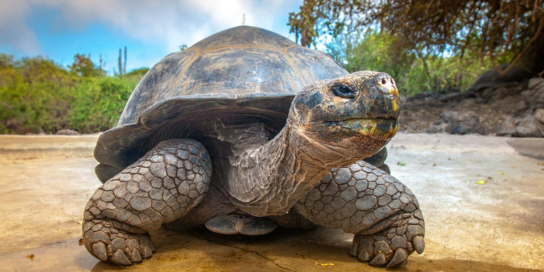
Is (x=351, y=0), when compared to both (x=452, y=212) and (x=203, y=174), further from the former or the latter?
(x=203, y=174)

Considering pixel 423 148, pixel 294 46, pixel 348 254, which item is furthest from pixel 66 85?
pixel 348 254

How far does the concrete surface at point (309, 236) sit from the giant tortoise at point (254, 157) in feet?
0.39

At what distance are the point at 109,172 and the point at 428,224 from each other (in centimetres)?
213

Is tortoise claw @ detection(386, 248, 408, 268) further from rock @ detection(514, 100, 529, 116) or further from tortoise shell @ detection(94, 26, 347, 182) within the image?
rock @ detection(514, 100, 529, 116)

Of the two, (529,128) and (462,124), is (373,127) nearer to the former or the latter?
(529,128)

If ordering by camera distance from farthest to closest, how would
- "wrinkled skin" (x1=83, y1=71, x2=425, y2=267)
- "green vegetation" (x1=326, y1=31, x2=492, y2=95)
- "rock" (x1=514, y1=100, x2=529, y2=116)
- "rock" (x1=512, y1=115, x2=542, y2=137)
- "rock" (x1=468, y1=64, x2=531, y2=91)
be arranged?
"green vegetation" (x1=326, y1=31, x2=492, y2=95) < "rock" (x1=468, y1=64, x2=531, y2=91) < "rock" (x1=514, y1=100, x2=529, y2=116) < "rock" (x1=512, y1=115, x2=542, y2=137) < "wrinkled skin" (x1=83, y1=71, x2=425, y2=267)

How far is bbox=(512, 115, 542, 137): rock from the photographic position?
6.85m

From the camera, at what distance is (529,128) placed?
699 cm

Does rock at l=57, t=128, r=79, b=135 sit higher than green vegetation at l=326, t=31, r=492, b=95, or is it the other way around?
green vegetation at l=326, t=31, r=492, b=95

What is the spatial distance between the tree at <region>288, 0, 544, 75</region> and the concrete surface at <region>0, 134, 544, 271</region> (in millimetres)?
5839

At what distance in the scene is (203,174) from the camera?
1.92m

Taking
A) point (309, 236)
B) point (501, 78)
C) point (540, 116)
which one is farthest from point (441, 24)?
point (309, 236)

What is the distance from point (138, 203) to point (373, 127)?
1.16 metres

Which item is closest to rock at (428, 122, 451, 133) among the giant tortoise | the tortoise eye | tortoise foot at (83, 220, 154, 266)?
the giant tortoise
